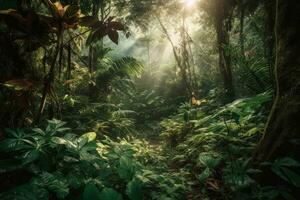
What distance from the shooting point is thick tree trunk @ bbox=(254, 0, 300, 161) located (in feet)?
7.83

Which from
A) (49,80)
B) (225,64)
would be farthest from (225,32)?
(49,80)

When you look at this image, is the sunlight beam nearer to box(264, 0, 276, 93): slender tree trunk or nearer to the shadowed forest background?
box(264, 0, 276, 93): slender tree trunk

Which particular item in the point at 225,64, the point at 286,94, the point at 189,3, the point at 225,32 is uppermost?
the point at 189,3

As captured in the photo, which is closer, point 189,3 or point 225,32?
point 225,32

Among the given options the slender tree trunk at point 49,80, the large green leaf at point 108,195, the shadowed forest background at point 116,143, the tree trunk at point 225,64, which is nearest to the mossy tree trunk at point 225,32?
the tree trunk at point 225,64

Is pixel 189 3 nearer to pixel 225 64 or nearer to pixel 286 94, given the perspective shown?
pixel 225 64

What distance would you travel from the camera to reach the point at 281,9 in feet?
8.99

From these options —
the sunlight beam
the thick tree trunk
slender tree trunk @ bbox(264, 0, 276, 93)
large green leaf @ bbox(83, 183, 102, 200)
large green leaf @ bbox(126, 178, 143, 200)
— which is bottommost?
large green leaf @ bbox(126, 178, 143, 200)

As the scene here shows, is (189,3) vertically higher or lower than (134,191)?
higher

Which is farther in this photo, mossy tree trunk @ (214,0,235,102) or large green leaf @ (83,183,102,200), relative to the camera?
mossy tree trunk @ (214,0,235,102)

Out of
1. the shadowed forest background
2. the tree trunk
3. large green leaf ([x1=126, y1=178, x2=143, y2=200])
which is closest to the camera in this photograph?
large green leaf ([x1=126, y1=178, x2=143, y2=200])

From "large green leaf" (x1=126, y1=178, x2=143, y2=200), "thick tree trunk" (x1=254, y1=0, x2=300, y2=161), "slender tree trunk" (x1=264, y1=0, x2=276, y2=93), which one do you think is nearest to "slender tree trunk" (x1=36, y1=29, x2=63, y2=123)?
"large green leaf" (x1=126, y1=178, x2=143, y2=200)

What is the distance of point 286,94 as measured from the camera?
2588mm

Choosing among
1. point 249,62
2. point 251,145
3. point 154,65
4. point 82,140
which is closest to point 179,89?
point 154,65
